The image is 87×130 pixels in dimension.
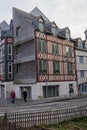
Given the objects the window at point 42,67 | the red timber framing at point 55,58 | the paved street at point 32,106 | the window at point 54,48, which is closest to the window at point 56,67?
the red timber framing at point 55,58

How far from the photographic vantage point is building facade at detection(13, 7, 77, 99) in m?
28.3

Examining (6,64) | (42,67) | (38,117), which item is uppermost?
(6,64)

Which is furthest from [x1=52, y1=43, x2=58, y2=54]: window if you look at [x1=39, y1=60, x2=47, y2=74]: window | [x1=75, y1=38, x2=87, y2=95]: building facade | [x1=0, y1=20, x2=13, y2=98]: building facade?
[x1=0, y1=20, x2=13, y2=98]: building facade

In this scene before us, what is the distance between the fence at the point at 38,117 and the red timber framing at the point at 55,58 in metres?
15.4

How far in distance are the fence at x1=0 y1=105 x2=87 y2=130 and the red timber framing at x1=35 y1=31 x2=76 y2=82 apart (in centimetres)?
1541

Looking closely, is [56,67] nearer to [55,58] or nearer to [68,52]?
[55,58]

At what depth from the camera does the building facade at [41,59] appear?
1115 inches

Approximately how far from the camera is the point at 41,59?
93.9 feet

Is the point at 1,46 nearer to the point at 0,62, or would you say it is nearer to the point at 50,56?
the point at 0,62

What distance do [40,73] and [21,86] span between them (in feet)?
13.0

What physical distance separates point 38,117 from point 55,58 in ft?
66.1

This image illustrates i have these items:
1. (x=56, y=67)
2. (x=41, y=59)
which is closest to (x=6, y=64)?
(x=41, y=59)

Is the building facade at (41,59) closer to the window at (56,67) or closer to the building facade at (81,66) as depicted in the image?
the window at (56,67)

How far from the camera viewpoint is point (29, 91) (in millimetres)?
29125
